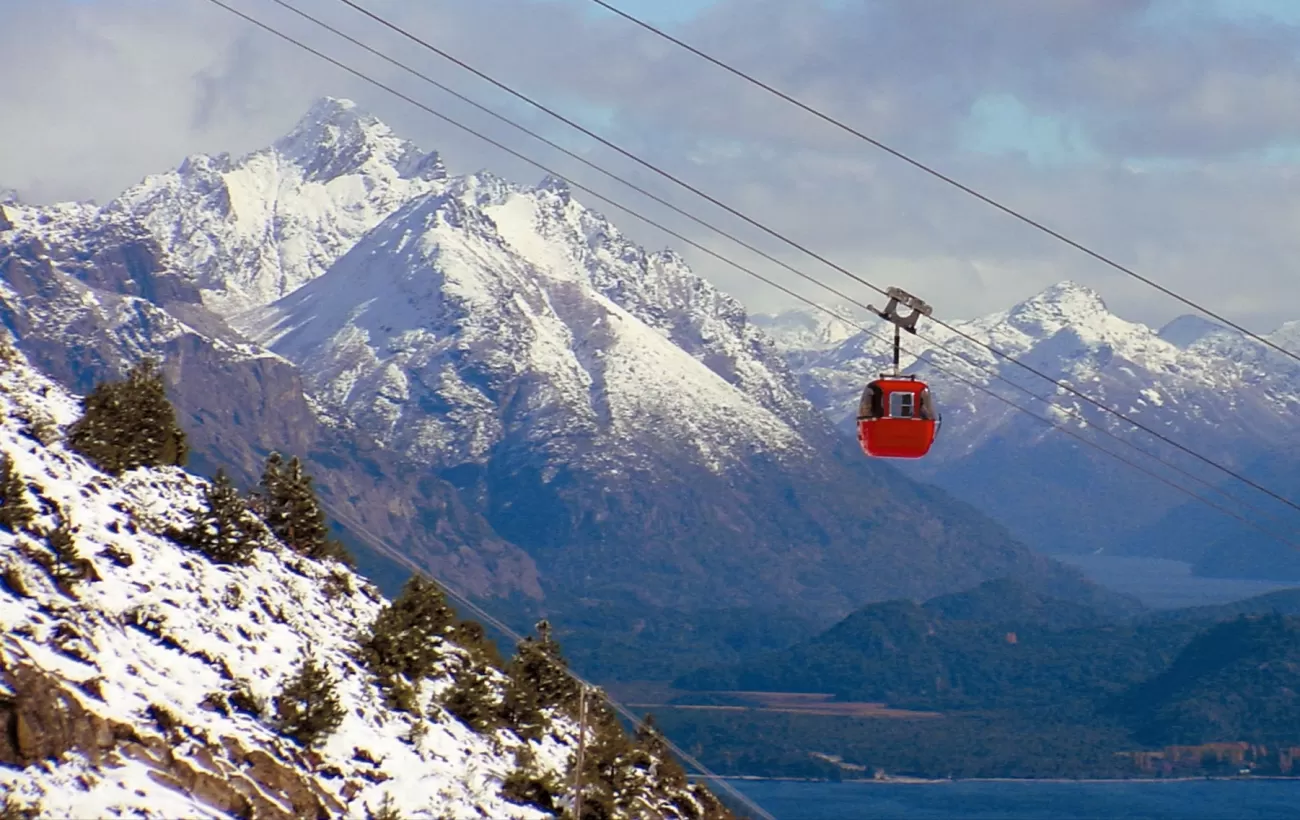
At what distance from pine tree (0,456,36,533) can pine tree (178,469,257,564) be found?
22.3 ft

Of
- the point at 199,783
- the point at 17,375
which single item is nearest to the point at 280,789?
the point at 199,783

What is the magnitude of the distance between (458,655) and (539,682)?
4.26 meters

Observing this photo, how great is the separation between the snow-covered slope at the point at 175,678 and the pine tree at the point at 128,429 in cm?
75

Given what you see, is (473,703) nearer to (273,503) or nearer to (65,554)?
(273,503)

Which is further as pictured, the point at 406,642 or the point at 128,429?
the point at 128,429

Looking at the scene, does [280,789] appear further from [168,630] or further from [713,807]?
[713,807]

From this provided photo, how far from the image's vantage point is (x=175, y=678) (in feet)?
165

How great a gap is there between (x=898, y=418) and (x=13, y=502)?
78.1ft

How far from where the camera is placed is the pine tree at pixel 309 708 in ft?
170

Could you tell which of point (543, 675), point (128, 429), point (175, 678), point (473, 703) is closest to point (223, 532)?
point (128, 429)

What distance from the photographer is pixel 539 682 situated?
234ft

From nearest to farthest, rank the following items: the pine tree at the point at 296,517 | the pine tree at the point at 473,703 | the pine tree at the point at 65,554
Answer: the pine tree at the point at 65,554, the pine tree at the point at 473,703, the pine tree at the point at 296,517

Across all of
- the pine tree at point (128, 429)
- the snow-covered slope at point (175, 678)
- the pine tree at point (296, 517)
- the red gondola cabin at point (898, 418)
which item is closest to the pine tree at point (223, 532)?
the snow-covered slope at point (175, 678)

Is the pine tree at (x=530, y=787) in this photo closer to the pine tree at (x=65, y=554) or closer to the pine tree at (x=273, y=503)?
the pine tree at (x=273, y=503)
